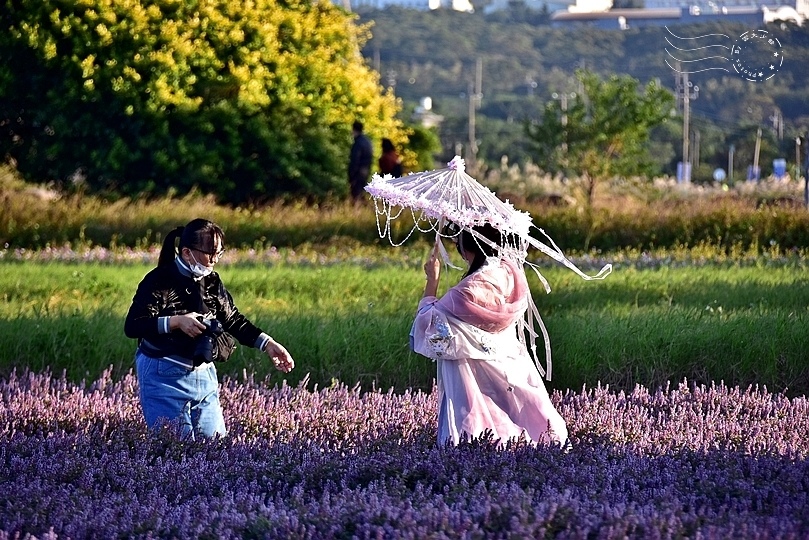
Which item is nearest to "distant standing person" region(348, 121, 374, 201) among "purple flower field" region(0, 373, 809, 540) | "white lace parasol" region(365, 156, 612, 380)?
"purple flower field" region(0, 373, 809, 540)

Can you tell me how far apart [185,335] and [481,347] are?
137cm

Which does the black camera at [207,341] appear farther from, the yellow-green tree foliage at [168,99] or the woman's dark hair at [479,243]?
the yellow-green tree foliage at [168,99]

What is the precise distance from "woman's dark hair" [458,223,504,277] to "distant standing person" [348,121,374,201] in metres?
16.0

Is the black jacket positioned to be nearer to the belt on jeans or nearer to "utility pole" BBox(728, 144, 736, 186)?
the belt on jeans

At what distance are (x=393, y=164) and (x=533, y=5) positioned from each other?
78019mm

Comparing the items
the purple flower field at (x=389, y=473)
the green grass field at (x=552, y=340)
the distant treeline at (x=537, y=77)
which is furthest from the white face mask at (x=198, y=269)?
the distant treeline at (x=537, y=77)

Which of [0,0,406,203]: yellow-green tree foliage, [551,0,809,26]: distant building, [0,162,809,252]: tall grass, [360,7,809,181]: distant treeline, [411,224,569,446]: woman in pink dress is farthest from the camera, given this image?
[360,7,809,181]: distant treeline

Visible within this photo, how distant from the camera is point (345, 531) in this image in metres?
3.95

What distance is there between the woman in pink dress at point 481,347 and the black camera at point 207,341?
934 millimetres

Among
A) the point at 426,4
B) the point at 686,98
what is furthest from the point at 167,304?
the point at 426,4

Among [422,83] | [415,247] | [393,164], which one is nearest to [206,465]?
[415,247]

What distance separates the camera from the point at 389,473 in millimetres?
4992

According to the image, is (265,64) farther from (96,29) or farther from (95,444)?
(95,444)

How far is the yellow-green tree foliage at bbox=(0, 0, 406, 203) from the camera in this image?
23.5 m
